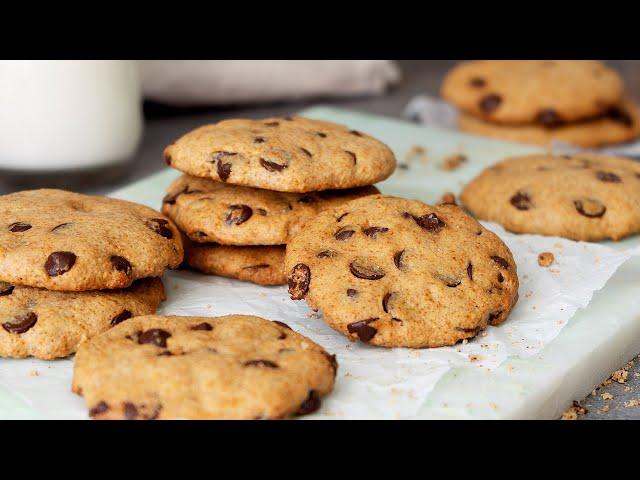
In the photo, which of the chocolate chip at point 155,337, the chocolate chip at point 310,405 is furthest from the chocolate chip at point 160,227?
the chocolate chip at point 310,405

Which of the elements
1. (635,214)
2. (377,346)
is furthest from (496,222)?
(377,346)

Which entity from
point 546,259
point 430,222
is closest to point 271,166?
point 430,222

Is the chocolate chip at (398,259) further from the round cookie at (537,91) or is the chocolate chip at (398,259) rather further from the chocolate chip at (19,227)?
the round cookie at (537,91)

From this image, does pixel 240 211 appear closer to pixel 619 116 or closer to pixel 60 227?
pixel 60 227

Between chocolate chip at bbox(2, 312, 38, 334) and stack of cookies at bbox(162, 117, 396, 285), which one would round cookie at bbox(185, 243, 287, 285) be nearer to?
stack of cookies at bbox(162, 117, 396, 285)

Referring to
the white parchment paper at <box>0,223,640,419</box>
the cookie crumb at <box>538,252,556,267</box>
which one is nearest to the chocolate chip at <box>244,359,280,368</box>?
the white parchment paper at <box>0,223,640,419</box>

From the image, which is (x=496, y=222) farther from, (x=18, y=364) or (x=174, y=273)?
(x=18, y=364)
